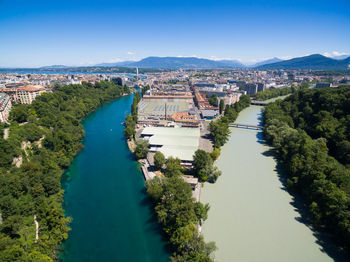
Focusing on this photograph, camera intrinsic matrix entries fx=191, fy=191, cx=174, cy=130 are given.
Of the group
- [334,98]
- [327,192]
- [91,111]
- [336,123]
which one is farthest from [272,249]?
[91,111]

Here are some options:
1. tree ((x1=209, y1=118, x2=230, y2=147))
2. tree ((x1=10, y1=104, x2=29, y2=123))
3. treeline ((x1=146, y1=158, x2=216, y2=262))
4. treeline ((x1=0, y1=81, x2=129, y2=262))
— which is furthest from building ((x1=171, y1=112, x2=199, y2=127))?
tree ((x1=10, y1=104, x2=29, y2=123))

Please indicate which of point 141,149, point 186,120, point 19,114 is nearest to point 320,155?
point 141,149

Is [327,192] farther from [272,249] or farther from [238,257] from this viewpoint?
[238,257]

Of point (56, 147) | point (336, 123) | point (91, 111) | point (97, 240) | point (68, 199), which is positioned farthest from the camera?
point (91, 111)

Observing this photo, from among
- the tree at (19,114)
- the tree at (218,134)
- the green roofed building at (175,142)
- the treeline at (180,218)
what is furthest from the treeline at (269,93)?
the tree at (19,114)

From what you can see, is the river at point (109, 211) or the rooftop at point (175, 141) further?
the rooftop at point (175, 141)

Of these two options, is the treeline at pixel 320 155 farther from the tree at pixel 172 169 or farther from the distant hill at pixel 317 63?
the distant hill at pixel 317 63
